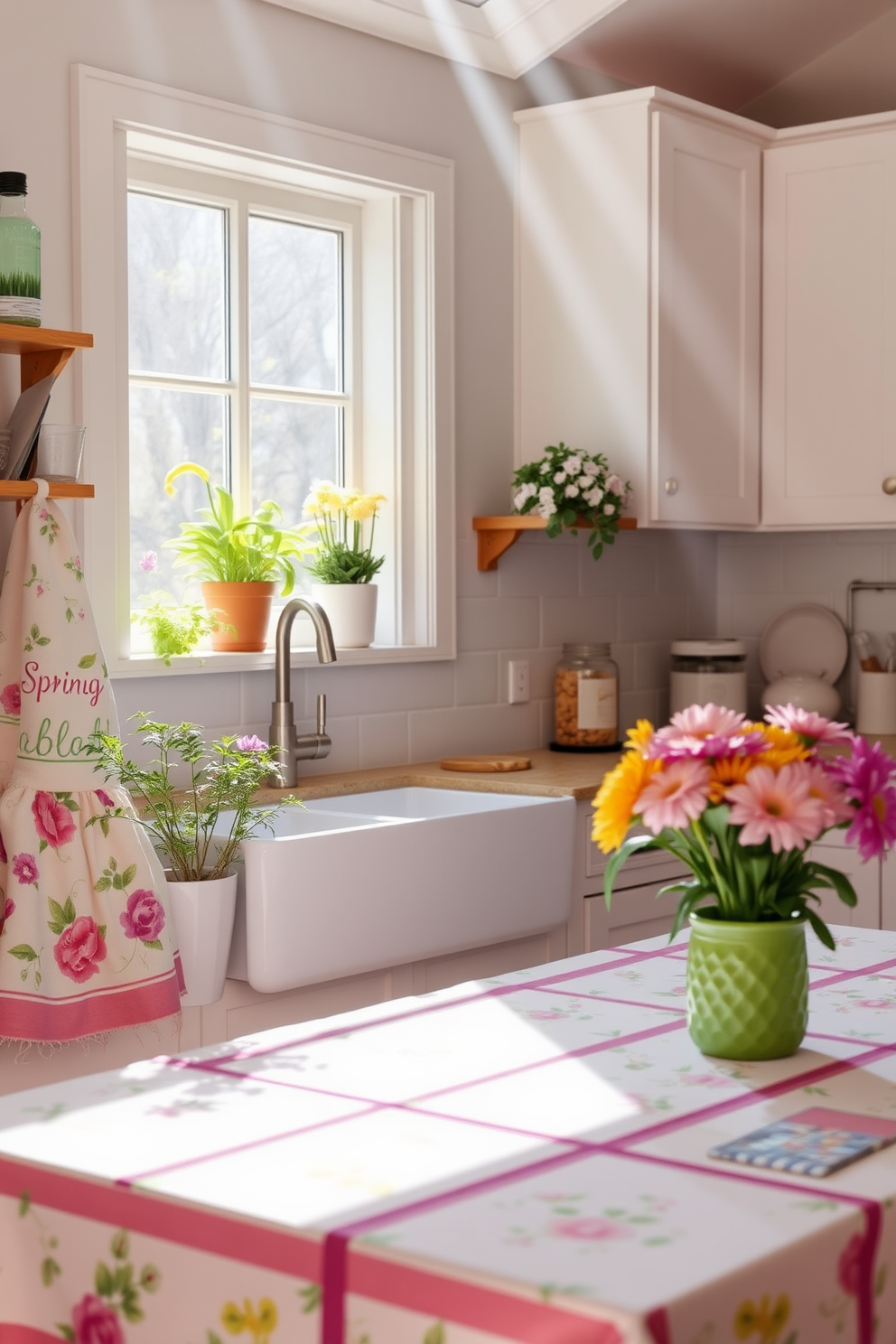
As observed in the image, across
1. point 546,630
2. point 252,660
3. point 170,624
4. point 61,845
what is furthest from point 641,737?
point 546,630

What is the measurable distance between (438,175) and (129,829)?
5.79ft

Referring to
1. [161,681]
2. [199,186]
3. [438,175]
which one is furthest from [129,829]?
[438,175]

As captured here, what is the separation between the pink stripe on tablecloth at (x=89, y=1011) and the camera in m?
2.34

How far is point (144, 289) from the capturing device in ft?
10.4

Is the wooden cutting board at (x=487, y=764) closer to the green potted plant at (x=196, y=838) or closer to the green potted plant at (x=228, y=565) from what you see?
the green potted plant at (x=228, y=565)

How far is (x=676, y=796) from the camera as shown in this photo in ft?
4.60

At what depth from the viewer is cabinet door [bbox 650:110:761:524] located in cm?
364

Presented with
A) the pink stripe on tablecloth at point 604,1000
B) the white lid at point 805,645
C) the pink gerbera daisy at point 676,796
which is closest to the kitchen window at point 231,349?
the white lid at point 805,645

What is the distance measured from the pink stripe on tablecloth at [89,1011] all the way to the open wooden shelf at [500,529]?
1.47 m

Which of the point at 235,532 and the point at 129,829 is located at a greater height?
the point at 235,532

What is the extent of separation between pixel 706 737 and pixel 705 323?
251 cm

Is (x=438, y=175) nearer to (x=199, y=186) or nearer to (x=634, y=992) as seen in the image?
(x=199, y=186)

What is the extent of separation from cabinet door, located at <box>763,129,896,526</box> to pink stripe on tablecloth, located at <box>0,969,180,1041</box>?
2138mm

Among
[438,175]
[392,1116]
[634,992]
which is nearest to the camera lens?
[392,1116]
